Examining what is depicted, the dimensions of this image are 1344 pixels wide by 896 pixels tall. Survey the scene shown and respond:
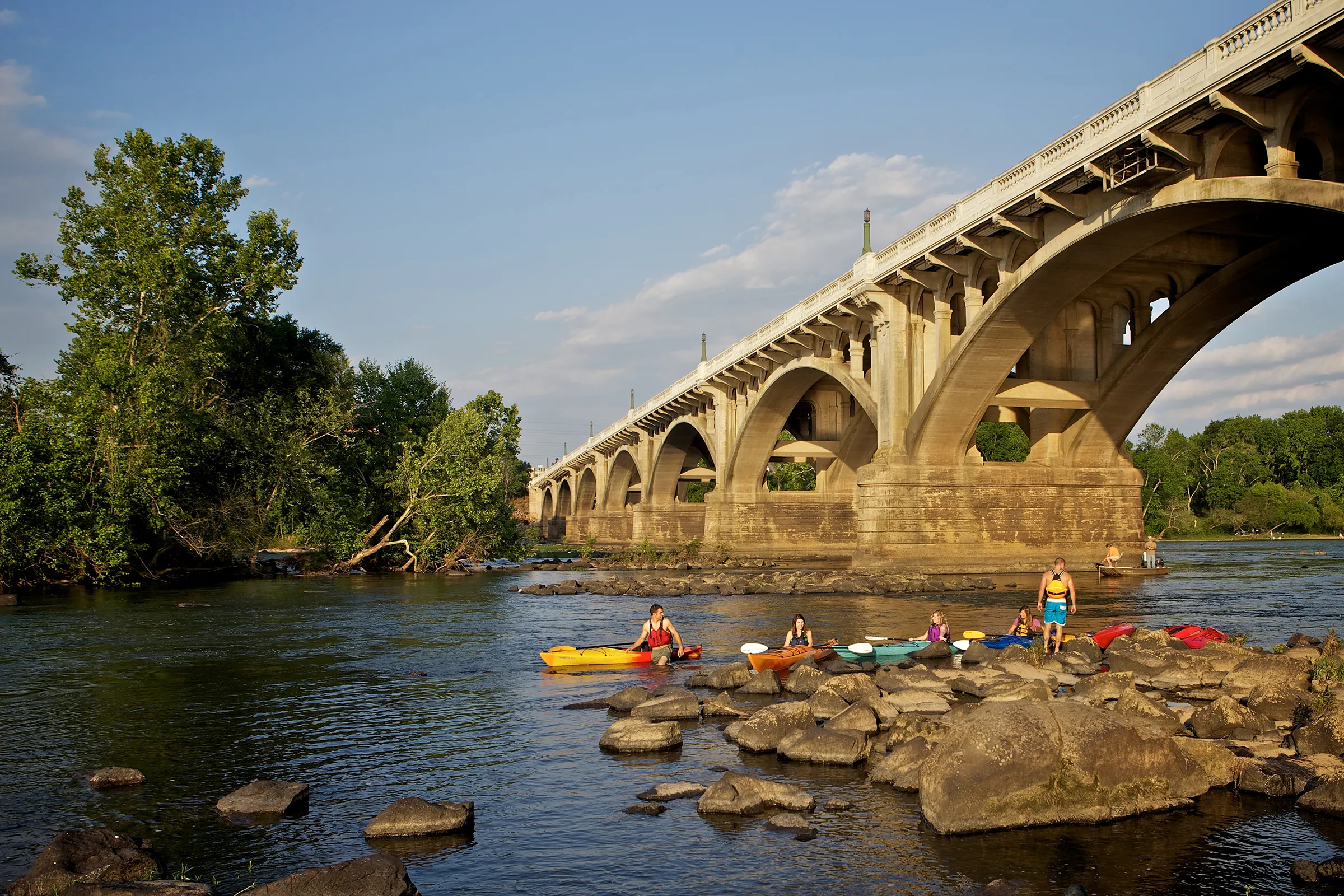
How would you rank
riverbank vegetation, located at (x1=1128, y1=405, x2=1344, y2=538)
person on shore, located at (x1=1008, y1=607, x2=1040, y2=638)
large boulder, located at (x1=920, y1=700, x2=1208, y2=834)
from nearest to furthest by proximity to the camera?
large boulder, located at (x1=920, y1=700, x2=1208, y2=834)
person on shore, located at (x1=1008, y1=607, x2=1040, y2=638)
riverbank vegetation, located at (x1=1128, y1=405, x2=1344, y2=538)

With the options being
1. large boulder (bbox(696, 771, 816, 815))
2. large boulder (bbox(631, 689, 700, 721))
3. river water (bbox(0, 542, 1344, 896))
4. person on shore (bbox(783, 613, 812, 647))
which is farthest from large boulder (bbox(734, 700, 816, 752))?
person on shore (bbox(783, 613, 812, 647))

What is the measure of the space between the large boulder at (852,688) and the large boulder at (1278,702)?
427 cm

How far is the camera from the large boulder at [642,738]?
11141 mm

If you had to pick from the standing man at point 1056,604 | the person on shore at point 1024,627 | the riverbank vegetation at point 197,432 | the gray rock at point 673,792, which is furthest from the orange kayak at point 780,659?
the riverbank vegetation at point 197,432

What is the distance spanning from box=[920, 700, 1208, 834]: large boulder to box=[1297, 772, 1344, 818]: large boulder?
0.96m

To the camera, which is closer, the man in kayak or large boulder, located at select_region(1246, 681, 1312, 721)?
large boulder, located at select_region(1246, 681, 1312, 721)

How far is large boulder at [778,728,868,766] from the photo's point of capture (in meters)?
10.3

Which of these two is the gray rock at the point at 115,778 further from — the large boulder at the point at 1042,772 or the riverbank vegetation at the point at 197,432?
the riverbank vegetation at the point at 197,432

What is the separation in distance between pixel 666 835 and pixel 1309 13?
17.7 m

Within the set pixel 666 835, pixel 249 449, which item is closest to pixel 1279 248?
pixel 666 835

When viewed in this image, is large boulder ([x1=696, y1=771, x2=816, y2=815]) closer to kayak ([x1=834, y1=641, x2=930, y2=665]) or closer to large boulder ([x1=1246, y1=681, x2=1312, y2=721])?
large boulder ([x1=1246, y1=681, x2=1312, y2=721])

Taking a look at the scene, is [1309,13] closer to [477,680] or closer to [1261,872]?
[1261,872]

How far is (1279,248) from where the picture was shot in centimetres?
2692

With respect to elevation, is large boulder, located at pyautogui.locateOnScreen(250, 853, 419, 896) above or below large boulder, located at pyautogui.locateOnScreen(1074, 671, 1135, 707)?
below
